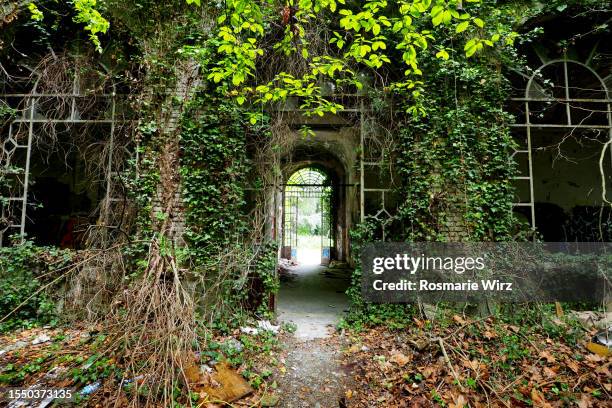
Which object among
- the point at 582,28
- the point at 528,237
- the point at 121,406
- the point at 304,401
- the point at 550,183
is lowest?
the point at 304,401

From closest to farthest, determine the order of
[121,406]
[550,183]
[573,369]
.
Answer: [121,406], [573,369], [550,183]

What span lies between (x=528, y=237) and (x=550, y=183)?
6021mm

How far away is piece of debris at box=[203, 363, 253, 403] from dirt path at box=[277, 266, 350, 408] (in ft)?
1.41

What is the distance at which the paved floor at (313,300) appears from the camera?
5.04 metres

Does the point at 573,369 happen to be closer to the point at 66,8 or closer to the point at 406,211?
the point at 406,211

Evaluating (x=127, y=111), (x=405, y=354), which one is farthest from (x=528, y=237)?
(x=127, y=111)

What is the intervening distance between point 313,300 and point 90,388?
4055mm

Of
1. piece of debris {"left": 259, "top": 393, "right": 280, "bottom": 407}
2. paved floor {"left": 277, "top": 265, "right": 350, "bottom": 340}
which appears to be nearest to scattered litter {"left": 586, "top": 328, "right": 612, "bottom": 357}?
paved floor {"left": 277, "top": 265, "right": 350, "bottom": 340}

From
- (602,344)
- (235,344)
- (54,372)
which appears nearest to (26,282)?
(54,372)

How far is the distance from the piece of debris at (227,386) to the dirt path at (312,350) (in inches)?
16.9

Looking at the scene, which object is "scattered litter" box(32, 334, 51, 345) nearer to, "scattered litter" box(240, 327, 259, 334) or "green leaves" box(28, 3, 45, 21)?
"scattered litter" box(240, 327, 259, 334)

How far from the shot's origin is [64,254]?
492 cm

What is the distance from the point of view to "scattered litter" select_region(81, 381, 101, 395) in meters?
3.04

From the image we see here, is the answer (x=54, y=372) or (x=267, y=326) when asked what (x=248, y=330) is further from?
(x=54, y=372)
